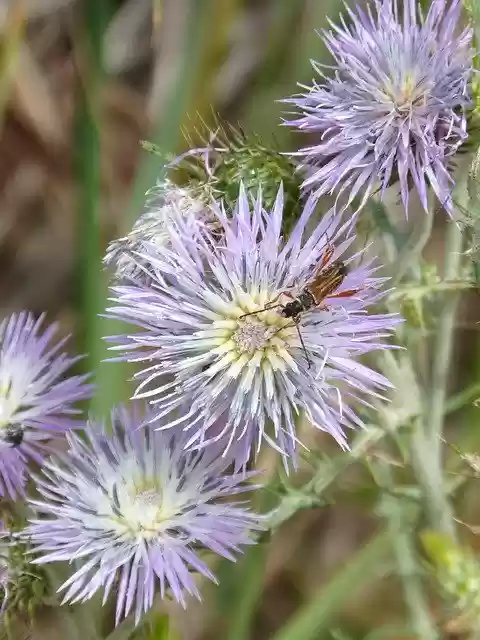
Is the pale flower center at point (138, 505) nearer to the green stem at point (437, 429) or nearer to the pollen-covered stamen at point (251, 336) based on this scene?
the pollen-covered stamen at point (251, 336)

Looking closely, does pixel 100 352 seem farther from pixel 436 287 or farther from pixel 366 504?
pixel 436 287

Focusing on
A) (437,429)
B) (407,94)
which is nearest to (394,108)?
(407,94)

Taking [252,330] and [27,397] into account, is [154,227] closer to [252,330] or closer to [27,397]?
[252,330]

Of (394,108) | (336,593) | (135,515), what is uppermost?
(394,108)

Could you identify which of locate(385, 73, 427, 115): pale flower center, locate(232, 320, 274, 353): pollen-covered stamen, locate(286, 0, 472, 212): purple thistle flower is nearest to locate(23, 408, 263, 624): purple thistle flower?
locate(232, 320, 274, 353): pollen-covered stamen

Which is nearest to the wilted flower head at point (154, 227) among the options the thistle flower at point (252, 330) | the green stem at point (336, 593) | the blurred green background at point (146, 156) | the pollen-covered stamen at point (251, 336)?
the thistle flower at point (252, 330)

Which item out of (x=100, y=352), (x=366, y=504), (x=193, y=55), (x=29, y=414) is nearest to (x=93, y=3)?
(x=193, y=55)

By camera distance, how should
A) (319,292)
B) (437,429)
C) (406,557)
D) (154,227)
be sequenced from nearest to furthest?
(319,292)
(154,227)
(437,429)
(406,557)
